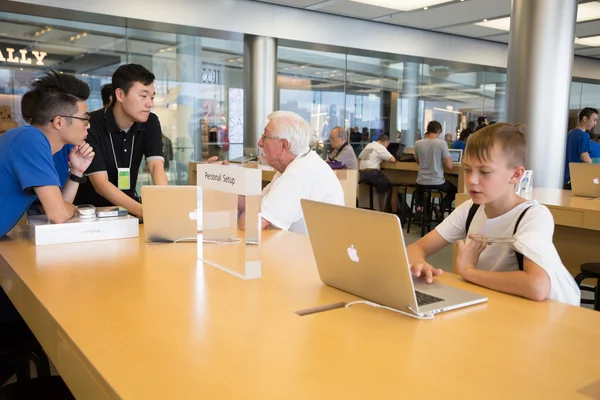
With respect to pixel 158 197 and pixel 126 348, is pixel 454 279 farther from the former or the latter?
pixel 158 197

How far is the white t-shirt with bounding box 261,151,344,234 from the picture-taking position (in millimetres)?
2572

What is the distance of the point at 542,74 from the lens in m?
4.75

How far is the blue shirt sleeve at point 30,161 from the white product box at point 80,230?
17 centimetres

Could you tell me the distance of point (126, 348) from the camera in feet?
3.73

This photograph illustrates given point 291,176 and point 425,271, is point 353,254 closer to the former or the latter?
point 425,271

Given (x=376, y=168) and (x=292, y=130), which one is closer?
(x=292, y=130)

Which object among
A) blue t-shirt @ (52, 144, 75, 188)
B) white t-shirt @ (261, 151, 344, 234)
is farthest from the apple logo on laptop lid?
blue t-shirt @ (52, 144, 75, 188)

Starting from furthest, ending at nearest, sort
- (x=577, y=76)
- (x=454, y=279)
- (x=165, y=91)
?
(x=577, y=76)
(x=165, y=91)
(x=454, y=279)

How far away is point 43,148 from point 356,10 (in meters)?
6.85

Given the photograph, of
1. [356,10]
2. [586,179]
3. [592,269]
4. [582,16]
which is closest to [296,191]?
[592,269]

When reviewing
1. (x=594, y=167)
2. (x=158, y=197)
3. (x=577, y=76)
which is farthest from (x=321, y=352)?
(x=577, y=76)

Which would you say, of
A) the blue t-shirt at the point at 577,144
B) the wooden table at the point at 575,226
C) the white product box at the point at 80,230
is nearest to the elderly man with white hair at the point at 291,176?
the white product box at the point at 80,230

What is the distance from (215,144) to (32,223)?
6634mm

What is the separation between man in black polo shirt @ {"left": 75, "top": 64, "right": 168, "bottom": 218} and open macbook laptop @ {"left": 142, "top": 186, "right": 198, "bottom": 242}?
0.56m
